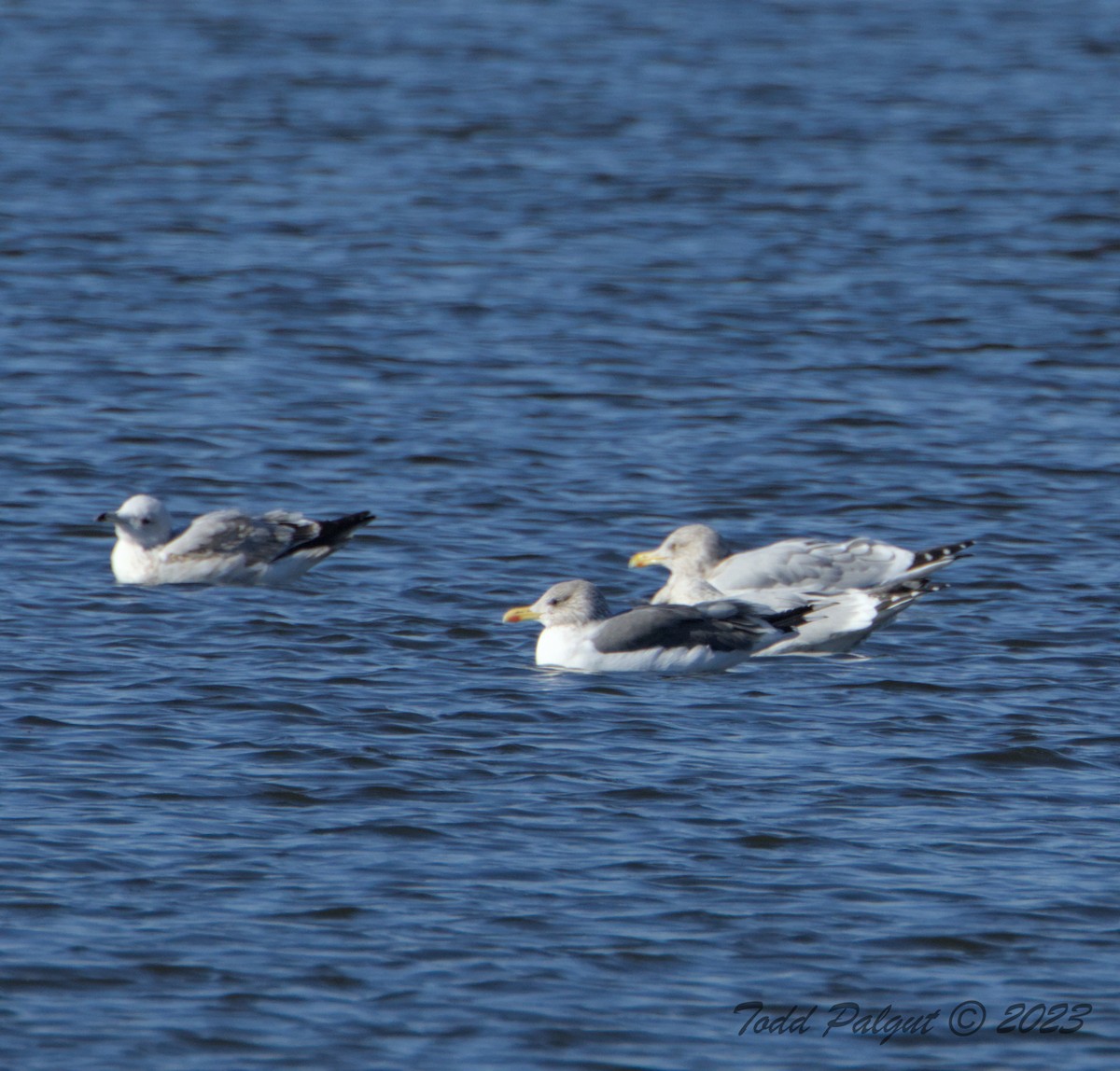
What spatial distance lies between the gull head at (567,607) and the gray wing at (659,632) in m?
0.17

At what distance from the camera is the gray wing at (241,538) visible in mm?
14477

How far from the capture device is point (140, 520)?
1441 centimetres

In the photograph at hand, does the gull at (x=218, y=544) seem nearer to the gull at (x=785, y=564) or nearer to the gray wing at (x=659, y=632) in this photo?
the gull at (x=785, y=564)

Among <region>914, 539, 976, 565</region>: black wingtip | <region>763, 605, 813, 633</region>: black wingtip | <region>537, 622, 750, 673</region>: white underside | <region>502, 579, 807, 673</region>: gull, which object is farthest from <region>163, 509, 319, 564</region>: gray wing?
<region>914, 539, 976, 565</region>: black wingtip

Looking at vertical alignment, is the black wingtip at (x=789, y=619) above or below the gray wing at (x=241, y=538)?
below

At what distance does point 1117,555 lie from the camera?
15117 millimetres

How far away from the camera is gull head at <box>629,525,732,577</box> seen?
1413cm

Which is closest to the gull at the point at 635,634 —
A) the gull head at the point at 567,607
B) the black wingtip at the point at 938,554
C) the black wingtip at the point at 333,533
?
the gull head at the point at 567,607

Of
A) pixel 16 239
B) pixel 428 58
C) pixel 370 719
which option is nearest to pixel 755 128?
pixel 428 58

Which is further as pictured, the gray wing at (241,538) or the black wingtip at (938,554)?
the gray wing at (241,538)

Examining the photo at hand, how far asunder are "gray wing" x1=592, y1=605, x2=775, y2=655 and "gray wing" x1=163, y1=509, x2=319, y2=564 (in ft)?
9.02

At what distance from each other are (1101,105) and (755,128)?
658cm

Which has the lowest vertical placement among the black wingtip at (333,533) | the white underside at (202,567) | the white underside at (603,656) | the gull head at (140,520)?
the white underside at (603,656)
